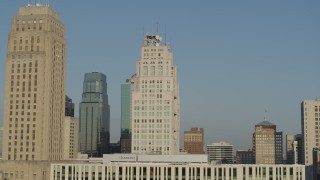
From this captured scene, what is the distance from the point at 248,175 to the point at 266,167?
677 centimetres

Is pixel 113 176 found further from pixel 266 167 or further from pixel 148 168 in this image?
pixel 266 167

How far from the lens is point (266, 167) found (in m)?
192

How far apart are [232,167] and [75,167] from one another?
55500mm

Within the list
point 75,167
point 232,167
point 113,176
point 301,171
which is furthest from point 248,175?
point 75,167

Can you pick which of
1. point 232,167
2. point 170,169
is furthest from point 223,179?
point 170,169

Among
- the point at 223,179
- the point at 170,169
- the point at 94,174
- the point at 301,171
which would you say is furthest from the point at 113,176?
the point at 301,171

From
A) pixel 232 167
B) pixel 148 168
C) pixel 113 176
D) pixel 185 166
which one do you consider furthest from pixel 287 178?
pixel 113 176

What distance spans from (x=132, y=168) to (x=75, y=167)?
68.4ft

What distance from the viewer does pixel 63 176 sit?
199875 millimetres

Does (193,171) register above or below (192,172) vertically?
above

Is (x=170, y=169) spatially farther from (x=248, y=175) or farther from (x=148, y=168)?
(x=248, y=175)

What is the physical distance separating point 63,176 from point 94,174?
39.2ft

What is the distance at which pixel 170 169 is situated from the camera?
637 feet

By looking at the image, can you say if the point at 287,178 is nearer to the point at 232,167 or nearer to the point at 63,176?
the point at 232,167
